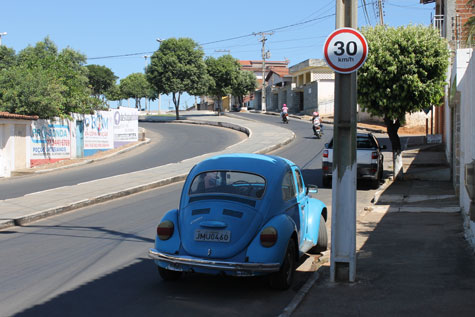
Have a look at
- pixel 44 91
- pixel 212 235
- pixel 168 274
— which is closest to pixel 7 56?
pixel 44 91

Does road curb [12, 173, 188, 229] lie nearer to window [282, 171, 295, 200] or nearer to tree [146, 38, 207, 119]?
window [282, 171, 295, 200]

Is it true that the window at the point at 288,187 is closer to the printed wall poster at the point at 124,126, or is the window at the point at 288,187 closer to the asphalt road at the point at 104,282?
the asphalt road at the point at 104,282

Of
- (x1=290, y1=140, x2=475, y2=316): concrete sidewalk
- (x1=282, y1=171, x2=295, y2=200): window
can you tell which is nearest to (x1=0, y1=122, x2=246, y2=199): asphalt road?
(x1=282, y1=171, x2=295, y2=200): window

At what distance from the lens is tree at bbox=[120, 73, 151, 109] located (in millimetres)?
103938

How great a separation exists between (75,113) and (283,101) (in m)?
50.5

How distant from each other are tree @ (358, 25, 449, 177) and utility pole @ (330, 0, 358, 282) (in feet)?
34.3

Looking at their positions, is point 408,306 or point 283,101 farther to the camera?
point 283,101

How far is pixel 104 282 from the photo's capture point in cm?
714

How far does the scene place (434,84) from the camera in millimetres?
16969

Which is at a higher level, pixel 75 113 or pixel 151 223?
pixel 75 113

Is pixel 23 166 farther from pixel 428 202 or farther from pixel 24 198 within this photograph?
pixel 428 202

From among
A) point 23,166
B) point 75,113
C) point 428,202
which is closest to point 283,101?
point 75,113

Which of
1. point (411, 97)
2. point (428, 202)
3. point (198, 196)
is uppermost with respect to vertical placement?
point (411, 97)

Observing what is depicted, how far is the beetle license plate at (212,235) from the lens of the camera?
6.54 metres
